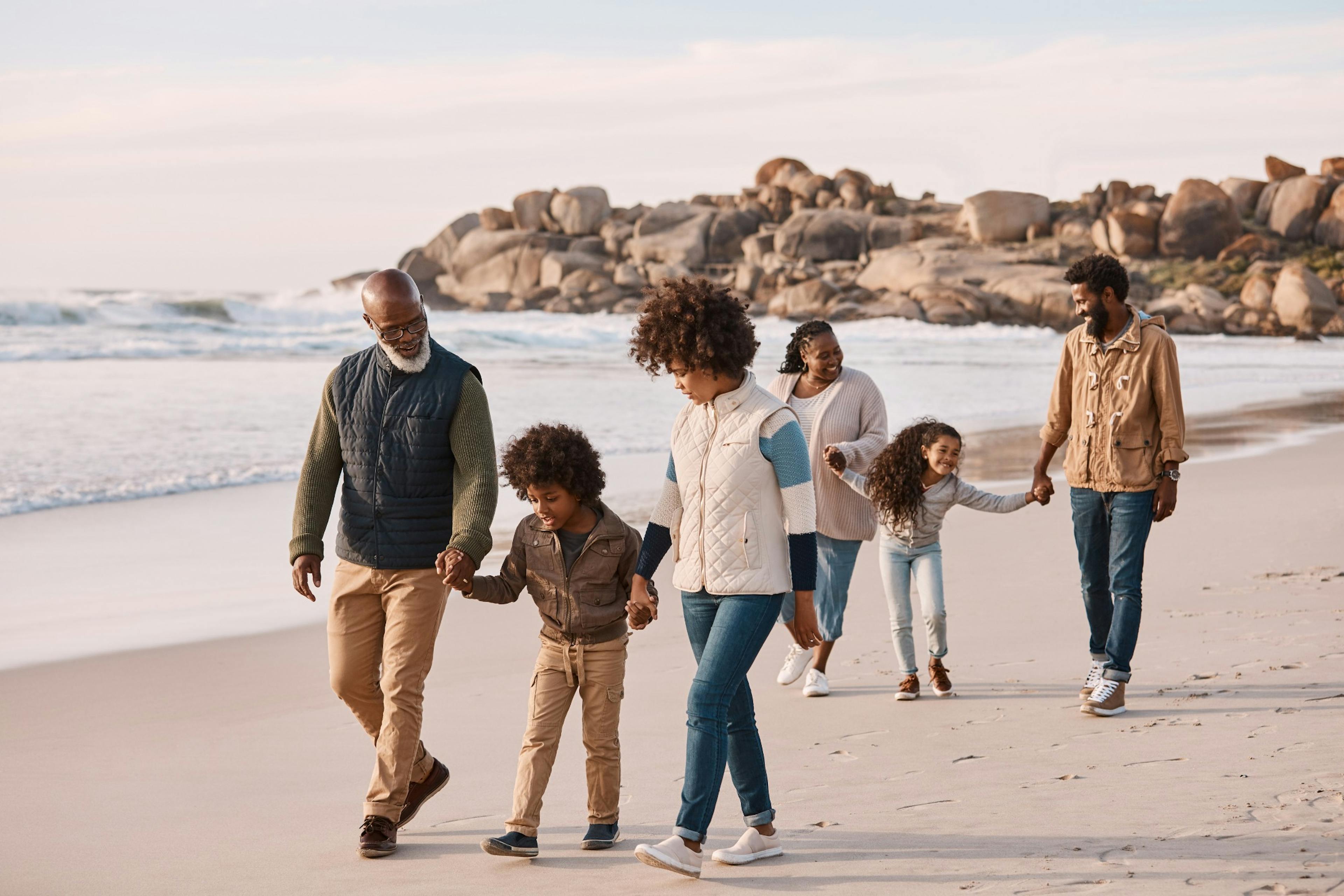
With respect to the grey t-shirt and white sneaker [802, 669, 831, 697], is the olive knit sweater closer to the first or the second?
the grey t-shirt

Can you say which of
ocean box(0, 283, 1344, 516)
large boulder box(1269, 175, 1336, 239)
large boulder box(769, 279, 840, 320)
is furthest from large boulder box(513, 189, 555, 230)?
large boulder box(1269, 175, 1336, 239)

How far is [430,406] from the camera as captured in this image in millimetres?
4160

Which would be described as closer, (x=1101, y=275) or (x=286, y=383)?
(x=1101, y=275)

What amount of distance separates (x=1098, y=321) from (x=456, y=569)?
10.0 ft

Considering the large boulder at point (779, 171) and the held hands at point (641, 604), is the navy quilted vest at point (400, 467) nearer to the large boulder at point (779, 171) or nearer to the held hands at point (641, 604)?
the held hands at point (641, 604)

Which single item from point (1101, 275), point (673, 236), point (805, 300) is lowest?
point (805, 300)

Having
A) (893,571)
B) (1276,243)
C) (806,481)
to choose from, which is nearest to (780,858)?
(806,481)

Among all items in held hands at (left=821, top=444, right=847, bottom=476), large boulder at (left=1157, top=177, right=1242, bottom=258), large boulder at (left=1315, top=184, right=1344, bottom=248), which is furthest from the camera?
large boulder at (left=1315, top=184, right=1344, bottom=248)

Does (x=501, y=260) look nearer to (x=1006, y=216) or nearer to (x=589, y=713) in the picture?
(x=1006, y=216)

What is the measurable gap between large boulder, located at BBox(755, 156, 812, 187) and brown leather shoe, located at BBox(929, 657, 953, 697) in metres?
78.0

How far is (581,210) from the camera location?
7775 centimetres

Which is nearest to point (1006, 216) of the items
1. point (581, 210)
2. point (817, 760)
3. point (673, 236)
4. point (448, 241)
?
point (673, 236)

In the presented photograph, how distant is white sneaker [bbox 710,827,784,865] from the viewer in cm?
382

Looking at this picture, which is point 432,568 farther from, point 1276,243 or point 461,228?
point 461,228
